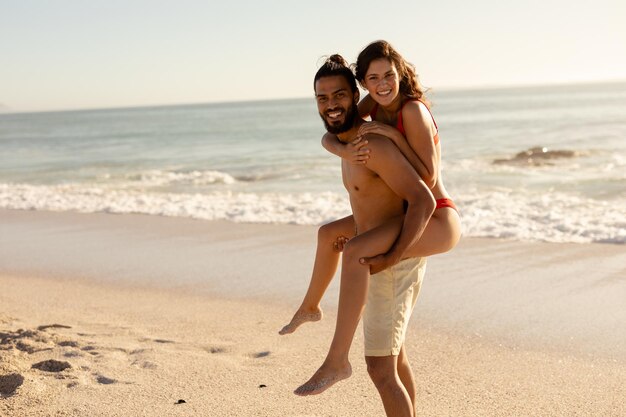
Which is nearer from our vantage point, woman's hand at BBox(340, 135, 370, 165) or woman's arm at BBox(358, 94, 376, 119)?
woman's hand at BBox(340, 135, 370, 165)

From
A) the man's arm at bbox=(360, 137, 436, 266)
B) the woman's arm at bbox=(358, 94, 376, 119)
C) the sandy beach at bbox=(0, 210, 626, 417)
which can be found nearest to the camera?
the man's arm at bbox=(360, 137, 436, 266)

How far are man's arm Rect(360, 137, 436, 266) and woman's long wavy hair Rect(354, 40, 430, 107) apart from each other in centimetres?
32

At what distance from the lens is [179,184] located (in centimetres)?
1938

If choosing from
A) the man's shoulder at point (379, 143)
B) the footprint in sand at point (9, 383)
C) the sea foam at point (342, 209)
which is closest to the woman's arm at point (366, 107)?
the man's shoulder at point (379, 143)

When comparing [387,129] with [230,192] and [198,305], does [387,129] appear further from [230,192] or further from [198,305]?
[230,192]

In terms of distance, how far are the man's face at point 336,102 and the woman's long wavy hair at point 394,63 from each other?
0.10 meters

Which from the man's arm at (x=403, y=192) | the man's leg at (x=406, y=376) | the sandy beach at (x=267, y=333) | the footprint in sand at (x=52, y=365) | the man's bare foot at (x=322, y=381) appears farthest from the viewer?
the footprint in sand at (x=52, y=365)

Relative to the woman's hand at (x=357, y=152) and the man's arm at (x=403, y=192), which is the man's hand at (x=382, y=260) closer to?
the man's arm at (x=403, y=192)

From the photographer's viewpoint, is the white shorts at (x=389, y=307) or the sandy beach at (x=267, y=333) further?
the sandy beach at (x=267, y=333)

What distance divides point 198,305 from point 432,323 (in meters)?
2.07

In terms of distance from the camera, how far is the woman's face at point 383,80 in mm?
3293

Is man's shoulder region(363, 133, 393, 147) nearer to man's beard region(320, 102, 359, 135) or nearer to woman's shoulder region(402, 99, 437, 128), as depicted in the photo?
woman's shoulder region(402, 99, 437, 128)

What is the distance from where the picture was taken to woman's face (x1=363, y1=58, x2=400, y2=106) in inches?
130

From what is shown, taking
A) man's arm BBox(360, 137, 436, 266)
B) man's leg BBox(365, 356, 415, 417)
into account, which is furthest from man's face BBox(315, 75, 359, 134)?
man's leg BBox(365, 356, 415, 417)
